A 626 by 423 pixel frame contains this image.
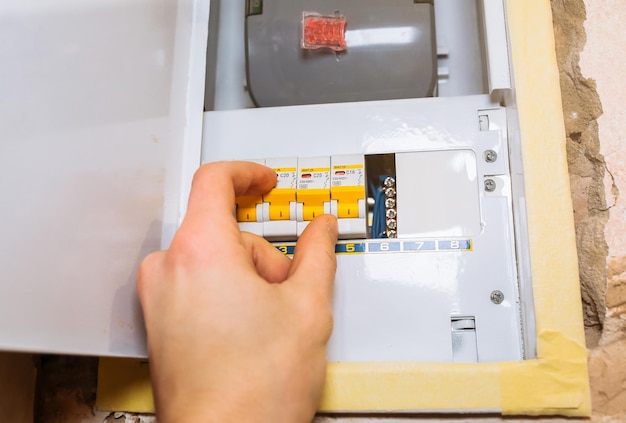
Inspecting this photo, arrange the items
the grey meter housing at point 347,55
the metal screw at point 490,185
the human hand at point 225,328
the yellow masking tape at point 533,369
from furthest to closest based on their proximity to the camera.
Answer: the grey meter housing at point 347,55 < the metal screw at point 490,185 < the yellow masking tape at point 533,369 < the human hand at point 225,328

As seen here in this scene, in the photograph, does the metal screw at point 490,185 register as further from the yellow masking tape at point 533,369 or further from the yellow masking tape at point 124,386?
the yellow masking tape at point 124,386

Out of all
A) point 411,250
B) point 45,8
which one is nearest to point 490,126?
point 411,250

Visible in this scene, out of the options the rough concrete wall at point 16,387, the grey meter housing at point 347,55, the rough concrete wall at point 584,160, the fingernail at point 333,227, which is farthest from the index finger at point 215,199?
the rough concrete wall at point 584,160

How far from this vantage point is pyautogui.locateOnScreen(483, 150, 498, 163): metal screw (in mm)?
767

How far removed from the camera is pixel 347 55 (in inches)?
34.3

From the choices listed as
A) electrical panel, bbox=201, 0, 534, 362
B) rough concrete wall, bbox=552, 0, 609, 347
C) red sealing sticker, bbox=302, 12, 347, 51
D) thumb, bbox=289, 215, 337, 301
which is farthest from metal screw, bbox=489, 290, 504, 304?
red sealing sticker, bbox=302, 12, 347, 51

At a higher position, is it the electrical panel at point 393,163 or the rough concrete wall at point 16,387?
the electrical panel at point 393,163

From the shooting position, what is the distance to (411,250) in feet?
2.45

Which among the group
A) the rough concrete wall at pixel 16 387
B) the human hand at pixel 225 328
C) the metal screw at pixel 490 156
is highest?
Answer: the metal screw at pixel 490 156

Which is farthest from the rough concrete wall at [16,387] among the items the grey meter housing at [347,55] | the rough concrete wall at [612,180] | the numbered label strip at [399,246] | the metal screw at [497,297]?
the rough concrete wall at [612,180]

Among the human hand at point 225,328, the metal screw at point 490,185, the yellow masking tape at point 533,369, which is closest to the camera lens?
the human hand at point 225,328

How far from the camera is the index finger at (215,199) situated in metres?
0.57

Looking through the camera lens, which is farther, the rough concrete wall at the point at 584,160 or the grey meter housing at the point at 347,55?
the grey meter housing at the point at 347,55

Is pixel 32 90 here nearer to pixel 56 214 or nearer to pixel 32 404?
pixel 56 214
